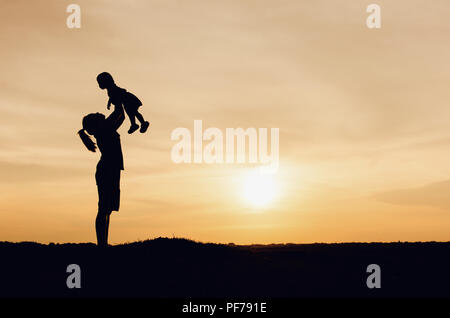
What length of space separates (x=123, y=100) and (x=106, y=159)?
153cm

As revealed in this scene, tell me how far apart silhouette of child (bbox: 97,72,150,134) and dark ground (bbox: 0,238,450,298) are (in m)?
3.02

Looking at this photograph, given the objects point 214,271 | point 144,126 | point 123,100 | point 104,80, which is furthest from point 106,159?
point 214,271

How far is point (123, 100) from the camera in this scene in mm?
15656

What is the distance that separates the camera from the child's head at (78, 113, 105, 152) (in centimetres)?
1562

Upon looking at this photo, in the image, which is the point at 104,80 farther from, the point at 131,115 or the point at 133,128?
the point at 133,128

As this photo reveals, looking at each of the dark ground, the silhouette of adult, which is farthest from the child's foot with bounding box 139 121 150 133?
the dark ground

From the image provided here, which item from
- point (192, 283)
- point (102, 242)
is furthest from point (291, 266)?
point (102, 242)

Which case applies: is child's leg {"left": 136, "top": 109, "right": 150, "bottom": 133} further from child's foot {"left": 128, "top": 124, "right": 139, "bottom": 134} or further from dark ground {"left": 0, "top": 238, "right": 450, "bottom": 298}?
dark ground {"left": 0, "top": 238, "right": 450, "bottom": 298}

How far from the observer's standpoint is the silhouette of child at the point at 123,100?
1564 centimetres

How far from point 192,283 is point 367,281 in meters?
3.59

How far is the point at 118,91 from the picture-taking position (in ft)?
51.5
